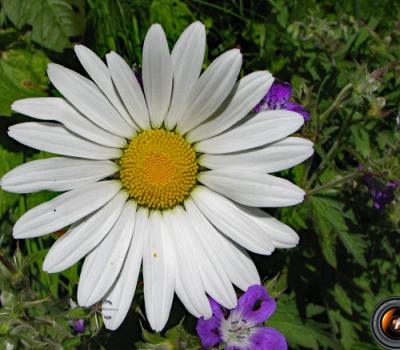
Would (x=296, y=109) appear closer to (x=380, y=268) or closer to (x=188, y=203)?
(x=188, y=203)

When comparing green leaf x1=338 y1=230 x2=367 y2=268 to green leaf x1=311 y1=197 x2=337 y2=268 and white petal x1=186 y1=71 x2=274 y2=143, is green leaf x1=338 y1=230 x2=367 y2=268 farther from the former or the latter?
white petal x1=186 y1=71 x2=274 y2=143

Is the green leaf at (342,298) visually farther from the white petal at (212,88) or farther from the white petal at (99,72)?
the white petal at (99,72)

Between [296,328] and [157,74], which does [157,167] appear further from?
[296,328]

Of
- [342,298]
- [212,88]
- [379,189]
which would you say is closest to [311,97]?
[379,189]

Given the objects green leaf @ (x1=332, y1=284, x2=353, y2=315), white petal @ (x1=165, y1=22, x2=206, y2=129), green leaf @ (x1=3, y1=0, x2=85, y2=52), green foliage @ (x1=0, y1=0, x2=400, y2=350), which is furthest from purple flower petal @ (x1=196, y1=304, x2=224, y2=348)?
green leaf @ (x1=3, y1=0, x2=85, y2=52)

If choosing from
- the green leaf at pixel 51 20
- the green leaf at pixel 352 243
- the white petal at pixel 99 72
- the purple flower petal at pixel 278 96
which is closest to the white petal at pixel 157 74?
the white petal at pixel 99 72

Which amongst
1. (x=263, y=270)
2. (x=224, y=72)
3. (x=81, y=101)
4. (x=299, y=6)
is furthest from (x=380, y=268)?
(x=81, y=101)

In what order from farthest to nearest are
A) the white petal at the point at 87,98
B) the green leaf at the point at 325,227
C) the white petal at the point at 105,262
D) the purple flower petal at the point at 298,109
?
the green leaf at the point at 325,227 < the purple flower petal at the point at 298,109 < the white petal at the point at 105,262 < the white petal at the point at 87,98
